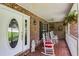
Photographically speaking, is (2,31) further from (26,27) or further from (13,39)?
(26,27)

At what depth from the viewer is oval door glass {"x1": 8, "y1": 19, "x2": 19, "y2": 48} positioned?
359 cm

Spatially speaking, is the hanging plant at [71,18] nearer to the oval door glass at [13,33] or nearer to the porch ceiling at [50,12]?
the porch ceiling at [50,12]

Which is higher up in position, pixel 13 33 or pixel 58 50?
pixel 13 33

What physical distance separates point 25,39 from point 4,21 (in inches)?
38.8

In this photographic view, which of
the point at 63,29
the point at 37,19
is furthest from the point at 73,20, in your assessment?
the point at 37,19

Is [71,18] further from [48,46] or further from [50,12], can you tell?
[48,46]

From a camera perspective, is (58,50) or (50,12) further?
(50,12)

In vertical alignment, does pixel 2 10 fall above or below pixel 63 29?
above

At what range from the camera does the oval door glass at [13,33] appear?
3589 millimetres

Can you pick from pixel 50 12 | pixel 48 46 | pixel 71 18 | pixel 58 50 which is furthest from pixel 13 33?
pixel 71 18

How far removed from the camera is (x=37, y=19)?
426 cm

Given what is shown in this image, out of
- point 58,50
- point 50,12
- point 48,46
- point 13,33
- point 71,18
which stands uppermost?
point 50,12

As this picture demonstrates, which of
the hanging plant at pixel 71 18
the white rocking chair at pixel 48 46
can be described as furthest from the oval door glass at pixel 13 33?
the hanging plant at pixel 71 18

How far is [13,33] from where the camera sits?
12.1ft
